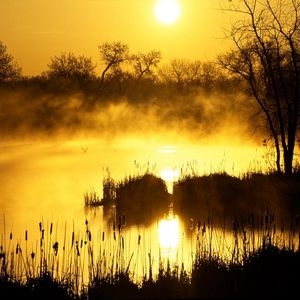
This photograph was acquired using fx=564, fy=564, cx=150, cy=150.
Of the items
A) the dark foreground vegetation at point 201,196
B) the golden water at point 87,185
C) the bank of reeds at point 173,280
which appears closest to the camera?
the bank of reeds at point 173,280

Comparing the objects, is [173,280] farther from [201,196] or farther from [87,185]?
[87,185]

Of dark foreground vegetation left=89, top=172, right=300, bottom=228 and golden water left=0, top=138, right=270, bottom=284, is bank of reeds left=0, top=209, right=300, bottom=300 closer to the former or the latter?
golden water left=0, top=138, right=270, bottom=284

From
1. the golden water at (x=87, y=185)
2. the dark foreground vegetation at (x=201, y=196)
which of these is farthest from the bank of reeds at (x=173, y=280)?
the dark foreground vegetation at (x=201, y=196)

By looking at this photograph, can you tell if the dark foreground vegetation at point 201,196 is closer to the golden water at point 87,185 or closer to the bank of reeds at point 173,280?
the golden water at point 87,185

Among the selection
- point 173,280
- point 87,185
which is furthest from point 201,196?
point 173,280

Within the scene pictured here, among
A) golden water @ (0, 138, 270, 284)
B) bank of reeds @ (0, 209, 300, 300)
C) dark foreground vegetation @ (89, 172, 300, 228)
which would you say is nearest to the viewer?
bank of reeds @ (0, 209, 300, 300)

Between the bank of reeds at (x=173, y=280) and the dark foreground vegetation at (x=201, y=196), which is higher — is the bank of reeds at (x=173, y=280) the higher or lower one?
the lower one

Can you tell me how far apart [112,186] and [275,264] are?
29.0 feet

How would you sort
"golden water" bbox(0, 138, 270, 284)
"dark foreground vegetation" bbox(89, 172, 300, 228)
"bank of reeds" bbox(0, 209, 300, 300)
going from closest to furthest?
"bank of reeds" bbox(0, 209, 300, 300)
"golden water" bbox(0, 138, 270, 284)
"dark foreground vegetation" bbox(89, 172, 300, 228)

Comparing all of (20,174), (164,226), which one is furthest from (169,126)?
(164,226)

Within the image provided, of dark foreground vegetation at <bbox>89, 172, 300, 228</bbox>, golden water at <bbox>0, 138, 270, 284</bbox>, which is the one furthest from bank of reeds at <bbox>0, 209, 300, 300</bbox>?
dark foreground vegetation at <bbox>89, 172, 300, 228</bbox>

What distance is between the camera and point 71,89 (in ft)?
161

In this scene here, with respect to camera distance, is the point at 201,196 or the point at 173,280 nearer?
the point at 173,280

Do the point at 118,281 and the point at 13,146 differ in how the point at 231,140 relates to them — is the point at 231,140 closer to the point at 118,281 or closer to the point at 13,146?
the point at 13,146
